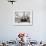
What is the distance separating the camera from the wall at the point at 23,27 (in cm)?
467

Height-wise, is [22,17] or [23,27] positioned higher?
[22,17]

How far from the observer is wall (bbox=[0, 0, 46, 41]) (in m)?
4.67

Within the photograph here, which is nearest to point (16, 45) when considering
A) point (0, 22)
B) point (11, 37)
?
point (11, 37)

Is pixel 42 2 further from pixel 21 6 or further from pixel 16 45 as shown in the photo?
pixel 16 45

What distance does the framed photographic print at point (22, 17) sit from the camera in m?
4.71

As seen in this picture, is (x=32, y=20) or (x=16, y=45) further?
(x=32, y=20)

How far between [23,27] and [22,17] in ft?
1.22

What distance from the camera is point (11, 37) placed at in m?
4.73

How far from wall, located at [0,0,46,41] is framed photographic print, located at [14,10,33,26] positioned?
5.3 inches

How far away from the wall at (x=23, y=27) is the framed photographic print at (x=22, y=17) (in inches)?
5.3

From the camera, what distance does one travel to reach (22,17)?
4738 mm

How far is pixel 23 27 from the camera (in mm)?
4723

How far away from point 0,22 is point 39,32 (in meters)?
1.49

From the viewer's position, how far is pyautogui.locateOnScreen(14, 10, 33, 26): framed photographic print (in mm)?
4707
